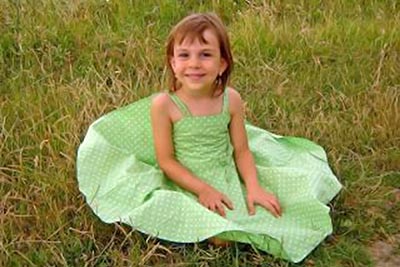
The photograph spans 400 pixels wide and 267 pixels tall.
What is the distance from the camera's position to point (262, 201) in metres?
3.12

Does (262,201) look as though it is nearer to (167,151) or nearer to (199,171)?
(199,171)

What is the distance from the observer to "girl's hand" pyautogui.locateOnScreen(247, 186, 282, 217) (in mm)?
3105

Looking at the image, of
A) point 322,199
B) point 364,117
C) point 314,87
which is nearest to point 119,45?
point 314,87

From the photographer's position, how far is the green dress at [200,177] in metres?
2.99

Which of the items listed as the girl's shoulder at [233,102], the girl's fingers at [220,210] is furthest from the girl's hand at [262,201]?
the girl's shoulder at [233,102]

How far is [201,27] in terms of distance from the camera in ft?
10.2

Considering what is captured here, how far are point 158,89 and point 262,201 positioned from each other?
3.60 ft

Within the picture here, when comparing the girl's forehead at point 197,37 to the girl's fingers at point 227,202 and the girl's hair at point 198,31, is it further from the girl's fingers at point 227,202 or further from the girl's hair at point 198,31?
the girl's fingers at point 227,202

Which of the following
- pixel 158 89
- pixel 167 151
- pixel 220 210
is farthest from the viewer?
pixel 158 89

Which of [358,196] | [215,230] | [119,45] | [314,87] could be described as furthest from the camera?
[119,45]

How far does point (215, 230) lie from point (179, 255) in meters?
0.17

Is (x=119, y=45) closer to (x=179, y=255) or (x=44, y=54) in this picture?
(x=44, y=54)

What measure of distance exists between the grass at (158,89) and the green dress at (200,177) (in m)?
0.07

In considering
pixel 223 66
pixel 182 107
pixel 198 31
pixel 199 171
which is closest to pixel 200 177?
pixel 199 171
